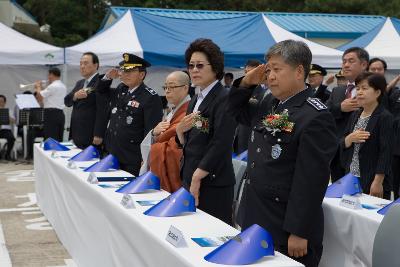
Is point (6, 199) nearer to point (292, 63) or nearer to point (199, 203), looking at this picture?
point (199, 203)

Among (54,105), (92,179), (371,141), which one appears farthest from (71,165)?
(54,105)

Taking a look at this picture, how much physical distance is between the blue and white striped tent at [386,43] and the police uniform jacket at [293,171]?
31.8 feet

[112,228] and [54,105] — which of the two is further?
[54,105]

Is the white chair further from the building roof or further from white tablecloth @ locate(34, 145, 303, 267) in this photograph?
the building roof

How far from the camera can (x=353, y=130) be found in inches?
171

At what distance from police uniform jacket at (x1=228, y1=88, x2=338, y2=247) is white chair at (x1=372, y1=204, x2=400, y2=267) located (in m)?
0.37

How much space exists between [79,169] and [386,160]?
7.57ft

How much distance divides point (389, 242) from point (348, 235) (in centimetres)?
87

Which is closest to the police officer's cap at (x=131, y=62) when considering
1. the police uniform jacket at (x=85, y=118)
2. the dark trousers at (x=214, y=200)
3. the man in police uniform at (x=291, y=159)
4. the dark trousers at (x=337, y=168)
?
the police uniform jacket at (x=85, y=118)

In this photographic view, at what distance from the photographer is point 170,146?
401 centimetres

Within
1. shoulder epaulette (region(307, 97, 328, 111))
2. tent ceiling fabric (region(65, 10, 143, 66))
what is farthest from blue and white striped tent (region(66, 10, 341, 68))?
shoulder epaulette (region(307, 97, 328, 111))

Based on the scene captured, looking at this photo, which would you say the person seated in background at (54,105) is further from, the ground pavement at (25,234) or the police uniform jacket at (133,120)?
the police uniform jacket at (133,120)

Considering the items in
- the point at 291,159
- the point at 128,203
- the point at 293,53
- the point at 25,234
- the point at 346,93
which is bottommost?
the point at 25,234

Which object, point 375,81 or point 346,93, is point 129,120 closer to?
point 346,93
